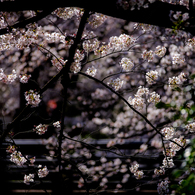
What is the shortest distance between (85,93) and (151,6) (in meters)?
7.10

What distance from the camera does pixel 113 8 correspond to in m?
2.17

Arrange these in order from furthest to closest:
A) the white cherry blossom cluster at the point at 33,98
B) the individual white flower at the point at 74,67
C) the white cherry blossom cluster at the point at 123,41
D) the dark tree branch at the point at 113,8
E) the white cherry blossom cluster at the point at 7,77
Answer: the white cherry blossom cluster at the point at 7,77 < the white cherry blossom cluster at the point at 123,41 < the individual white flower at the point at 74,67 < the white cherry blossom cluster at the point at 33,98 < the dark tree branch at the point at 113,8

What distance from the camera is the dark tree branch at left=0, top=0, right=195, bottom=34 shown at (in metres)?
2.11

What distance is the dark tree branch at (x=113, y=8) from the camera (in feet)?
6.91

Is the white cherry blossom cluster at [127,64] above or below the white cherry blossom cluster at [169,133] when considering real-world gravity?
above

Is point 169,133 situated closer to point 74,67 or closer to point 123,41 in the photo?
point 123,41

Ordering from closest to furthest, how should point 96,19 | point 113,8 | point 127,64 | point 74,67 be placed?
point 113,8, point 74,67, point 96,19, point 127,64

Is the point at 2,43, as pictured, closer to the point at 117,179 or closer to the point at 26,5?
the point at 26,5

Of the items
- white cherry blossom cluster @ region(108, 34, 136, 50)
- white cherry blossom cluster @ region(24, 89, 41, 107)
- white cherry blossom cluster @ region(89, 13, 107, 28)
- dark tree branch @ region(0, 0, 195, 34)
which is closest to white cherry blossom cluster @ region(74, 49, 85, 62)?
white cherry blossom cluster @ region(89, 13, 107, 28)

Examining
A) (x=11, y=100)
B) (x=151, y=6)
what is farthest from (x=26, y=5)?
(x=11, y=100)

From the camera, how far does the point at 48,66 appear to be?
927 centimetres

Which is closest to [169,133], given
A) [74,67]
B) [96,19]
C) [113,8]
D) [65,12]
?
[74,67]

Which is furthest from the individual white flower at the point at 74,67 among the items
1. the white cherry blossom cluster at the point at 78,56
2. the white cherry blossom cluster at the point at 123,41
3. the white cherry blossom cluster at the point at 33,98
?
the white cherry blossom cluster at the point at 123,41

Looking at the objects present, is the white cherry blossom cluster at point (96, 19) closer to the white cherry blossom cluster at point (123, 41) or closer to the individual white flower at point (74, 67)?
the white cherry blossom cluster at point (123, 41)
